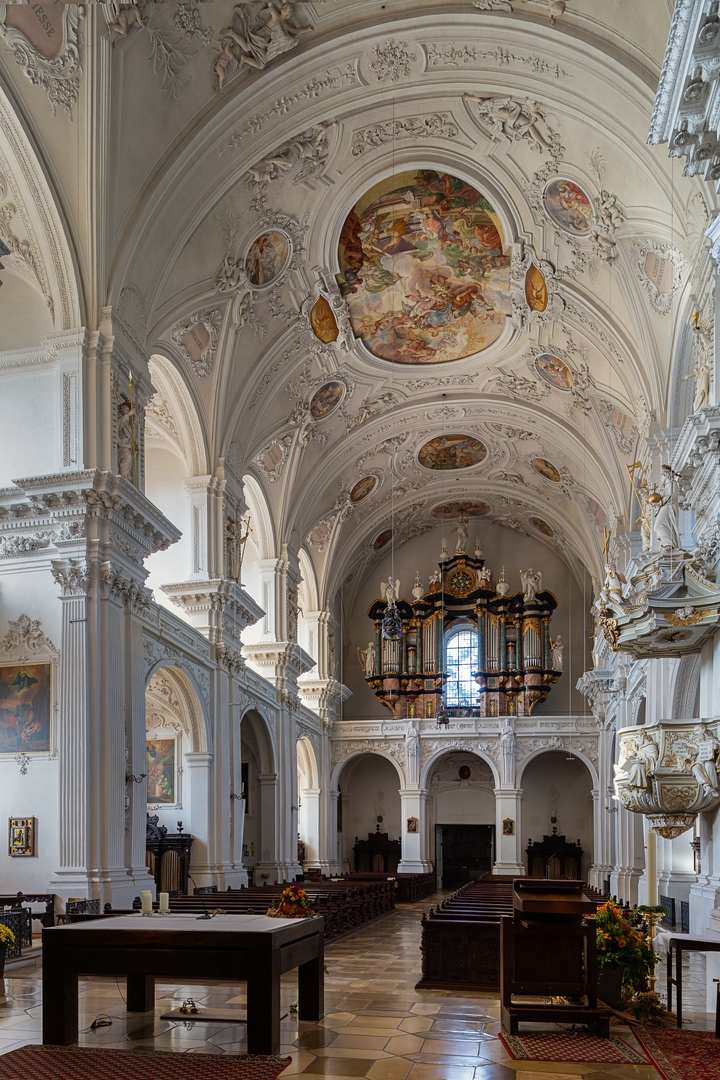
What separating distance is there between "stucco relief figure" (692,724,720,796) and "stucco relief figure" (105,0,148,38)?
1106cm

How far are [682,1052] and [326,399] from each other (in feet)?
58.2

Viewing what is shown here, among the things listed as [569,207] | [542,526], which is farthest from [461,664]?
[569,207]

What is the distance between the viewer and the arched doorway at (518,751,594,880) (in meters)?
32.6

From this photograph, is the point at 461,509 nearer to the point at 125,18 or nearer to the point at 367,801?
the point at 367,801

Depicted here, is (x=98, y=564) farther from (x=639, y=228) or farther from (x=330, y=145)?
(x=639, y=228)

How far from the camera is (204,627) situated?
65.4 feet

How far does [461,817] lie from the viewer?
3381cm

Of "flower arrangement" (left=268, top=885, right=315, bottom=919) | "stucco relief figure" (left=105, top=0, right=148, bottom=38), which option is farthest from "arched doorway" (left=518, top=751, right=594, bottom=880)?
"stucco relief figure" (left=105, top=0, right=148, bottom=38)

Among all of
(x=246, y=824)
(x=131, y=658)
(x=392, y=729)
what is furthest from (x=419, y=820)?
(x=131, y=658)

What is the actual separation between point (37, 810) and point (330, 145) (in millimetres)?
10957

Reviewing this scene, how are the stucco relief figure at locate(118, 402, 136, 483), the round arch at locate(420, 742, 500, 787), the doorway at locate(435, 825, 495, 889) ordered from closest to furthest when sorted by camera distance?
1. the stucco relief figure at locate(118, 402, 136, 483)
2. the round arch at locate(420, 742, 500, 787)
3. the doorway at locate(435, 825, 495, 889)

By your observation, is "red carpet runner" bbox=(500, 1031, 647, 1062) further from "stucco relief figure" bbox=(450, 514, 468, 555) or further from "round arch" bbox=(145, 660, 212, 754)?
"stucco relief figure" bbox=(450, 514, 468, 555)

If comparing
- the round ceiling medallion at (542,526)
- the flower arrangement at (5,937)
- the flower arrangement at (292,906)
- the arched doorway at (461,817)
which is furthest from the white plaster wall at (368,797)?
the flower arrangement at (5,937)

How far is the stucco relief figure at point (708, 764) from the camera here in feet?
38.3
